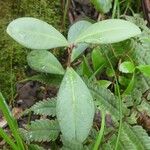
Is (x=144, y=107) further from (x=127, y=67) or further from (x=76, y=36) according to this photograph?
(x=76, y=36)

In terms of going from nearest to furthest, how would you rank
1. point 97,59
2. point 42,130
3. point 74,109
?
1. point 74,109
2. point 42,130
3. point 97,59

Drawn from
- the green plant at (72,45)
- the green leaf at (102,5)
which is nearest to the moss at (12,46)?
the green leaf at (102,5)

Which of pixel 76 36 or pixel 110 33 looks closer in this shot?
pixel 110 33

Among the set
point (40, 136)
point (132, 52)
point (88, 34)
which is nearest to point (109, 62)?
point (132, 52)

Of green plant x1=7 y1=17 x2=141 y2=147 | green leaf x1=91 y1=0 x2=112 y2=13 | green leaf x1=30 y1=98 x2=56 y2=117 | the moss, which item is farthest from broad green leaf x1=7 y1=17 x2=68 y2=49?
the moss

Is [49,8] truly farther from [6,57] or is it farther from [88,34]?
[88,34]

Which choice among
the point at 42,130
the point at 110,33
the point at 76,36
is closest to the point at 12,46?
the point at 76,36

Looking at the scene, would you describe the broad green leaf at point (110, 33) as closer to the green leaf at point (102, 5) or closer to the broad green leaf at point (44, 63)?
the broad green leaf at point (44, 63)
